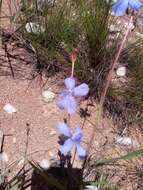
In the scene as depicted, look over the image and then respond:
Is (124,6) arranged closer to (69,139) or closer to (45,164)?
(69,139)

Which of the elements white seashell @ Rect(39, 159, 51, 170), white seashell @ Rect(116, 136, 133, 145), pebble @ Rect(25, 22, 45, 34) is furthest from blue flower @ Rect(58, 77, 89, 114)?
pebble @ Rect(25, 22, 45, 34)

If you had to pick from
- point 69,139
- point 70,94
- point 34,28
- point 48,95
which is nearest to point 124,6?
point 70,94

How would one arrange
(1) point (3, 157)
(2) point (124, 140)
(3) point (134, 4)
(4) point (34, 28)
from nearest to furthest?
(3) point (134, 4) → (1) point (3, 157) → (2) point (124, 140) → (4) point (34, 28)

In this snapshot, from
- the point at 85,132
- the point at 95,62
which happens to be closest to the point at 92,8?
the point at 95,62

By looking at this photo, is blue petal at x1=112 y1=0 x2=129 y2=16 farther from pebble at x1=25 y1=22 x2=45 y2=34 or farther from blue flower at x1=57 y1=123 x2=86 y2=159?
pebble at x1=25 y1=22 x2=45 y2=34

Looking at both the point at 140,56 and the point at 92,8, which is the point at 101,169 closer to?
the point at 140,56

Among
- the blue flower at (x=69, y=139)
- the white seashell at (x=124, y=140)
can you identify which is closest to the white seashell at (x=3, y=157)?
the white seashell at (x=124, y=140)

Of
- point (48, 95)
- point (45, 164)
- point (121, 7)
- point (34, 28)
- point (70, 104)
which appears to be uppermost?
point (121, 7)

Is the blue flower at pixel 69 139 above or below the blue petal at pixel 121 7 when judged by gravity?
below

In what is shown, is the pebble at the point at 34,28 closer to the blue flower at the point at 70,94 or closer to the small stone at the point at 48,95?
the small stone at the point at 48,95
